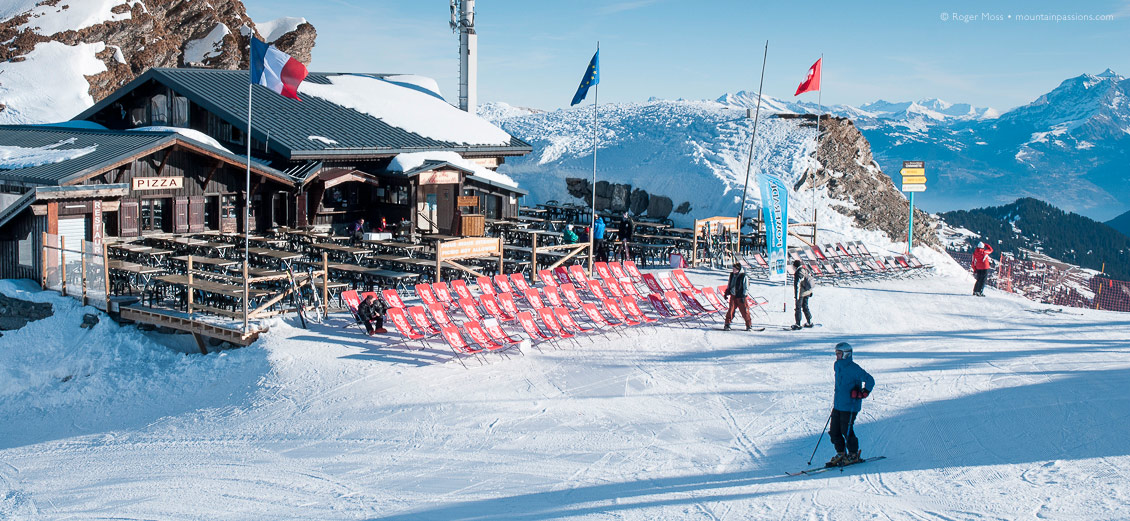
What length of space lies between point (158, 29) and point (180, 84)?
31.9m

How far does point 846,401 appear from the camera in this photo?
8766 millimetres

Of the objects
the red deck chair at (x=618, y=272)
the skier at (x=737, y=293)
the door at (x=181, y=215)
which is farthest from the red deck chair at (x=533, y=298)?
the door at (x=181, y=215)

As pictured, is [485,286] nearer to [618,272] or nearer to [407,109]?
[618,272]

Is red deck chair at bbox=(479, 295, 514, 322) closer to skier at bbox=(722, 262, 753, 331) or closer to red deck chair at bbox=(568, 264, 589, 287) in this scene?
red deck chair at bbox=(568, 264, 589, 287)

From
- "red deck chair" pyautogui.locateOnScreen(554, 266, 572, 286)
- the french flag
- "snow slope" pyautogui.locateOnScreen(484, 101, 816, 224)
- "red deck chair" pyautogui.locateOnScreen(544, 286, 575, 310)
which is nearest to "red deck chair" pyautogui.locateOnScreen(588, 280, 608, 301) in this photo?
"red deck chair" pyautogui.locateOnScreen(544, 286, 575, 310)

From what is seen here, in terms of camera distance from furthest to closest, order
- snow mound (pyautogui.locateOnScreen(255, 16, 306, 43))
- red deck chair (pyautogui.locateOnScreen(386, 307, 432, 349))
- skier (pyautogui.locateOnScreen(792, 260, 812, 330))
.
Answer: snow mound (pyautogui.locateOnScreen(255, 16, 306, 43)) < skier (pyautogui.locateOnScreen(792, 260, 812, 330)) < red deck chair (pyautogui.locateOnScreen(386, 307, 432, 349))

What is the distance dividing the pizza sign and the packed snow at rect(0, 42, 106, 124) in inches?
979

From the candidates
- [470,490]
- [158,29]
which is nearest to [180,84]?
[470,490]

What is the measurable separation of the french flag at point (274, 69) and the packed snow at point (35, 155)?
6.96 m

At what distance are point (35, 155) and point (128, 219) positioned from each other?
2.33 metres

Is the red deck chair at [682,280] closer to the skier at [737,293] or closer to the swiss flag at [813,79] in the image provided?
the skier at [737,293]

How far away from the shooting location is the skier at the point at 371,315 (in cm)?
1391

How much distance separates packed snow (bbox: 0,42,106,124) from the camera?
41625 millimetres

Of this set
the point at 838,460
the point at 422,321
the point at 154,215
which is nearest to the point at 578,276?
the point at 422,321
